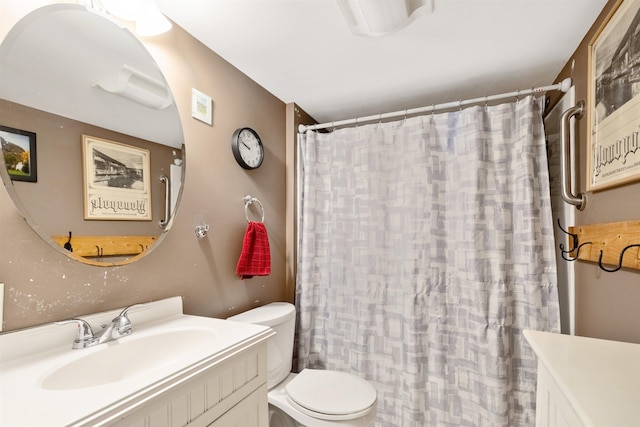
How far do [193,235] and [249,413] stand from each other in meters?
0.77

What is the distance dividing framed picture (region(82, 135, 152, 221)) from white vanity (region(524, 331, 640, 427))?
4.57ft

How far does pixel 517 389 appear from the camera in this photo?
1.57 m

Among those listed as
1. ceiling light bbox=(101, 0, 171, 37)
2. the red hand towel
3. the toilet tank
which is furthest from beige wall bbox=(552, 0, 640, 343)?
ceiling light bbox=(101, 0, 171, 37)

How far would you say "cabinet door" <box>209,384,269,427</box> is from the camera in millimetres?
862

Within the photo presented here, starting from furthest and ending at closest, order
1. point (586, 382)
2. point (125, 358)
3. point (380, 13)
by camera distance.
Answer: point (380, 13) → point (125, 358) → point (586, 382)

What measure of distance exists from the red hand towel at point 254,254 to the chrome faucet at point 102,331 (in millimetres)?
597

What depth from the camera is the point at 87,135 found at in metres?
0.95

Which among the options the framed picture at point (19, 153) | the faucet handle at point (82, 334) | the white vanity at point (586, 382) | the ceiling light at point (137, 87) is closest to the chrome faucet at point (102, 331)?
the faucet handle at point (82, 334)

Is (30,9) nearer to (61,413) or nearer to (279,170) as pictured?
(61,413)

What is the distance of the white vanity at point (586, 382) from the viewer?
22.5 inches

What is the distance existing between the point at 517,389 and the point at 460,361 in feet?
0.99

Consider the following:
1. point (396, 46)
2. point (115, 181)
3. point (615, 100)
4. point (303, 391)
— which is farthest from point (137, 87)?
point (615, 100)

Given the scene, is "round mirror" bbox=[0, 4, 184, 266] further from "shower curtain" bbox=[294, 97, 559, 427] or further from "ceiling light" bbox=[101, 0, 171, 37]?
"shower curtain" bbox=[294, 97, 559, 427]

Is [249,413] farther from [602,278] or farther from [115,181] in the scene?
[602,278]
